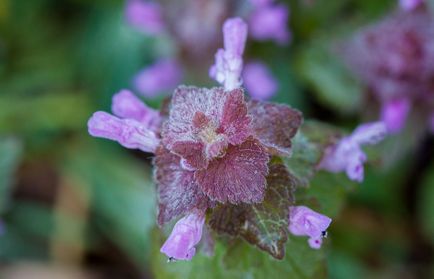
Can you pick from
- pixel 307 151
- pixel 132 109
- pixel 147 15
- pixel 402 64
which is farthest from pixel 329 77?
pixel 132 109

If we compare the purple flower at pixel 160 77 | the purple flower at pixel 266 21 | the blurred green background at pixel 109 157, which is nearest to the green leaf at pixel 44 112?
the blurred green background at pixel 109 157

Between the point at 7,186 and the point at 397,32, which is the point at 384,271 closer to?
the point at 397,32

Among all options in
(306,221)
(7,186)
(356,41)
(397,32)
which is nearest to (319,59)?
(356,41)

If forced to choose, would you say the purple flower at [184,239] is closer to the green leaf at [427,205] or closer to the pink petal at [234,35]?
the pink petal at [234,35]

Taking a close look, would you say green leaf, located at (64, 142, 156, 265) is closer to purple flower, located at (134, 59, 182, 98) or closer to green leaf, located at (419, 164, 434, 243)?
purple flower, located at (134, 59, 182, 98)

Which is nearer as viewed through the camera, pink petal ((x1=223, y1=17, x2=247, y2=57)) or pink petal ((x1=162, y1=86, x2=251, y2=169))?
pink petal ((x1=162, y1=86, x2=251, y2=169))

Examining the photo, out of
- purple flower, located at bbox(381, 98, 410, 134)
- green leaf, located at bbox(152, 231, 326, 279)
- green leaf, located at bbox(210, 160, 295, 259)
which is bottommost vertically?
green leaf, located at bbox(152, 231, 326, 279)

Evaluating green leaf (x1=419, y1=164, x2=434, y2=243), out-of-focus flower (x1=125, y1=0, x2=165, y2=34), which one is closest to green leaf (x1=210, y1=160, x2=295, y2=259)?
out-of-focus flower (x1=125, y1=0, x2=165, y2=34)
